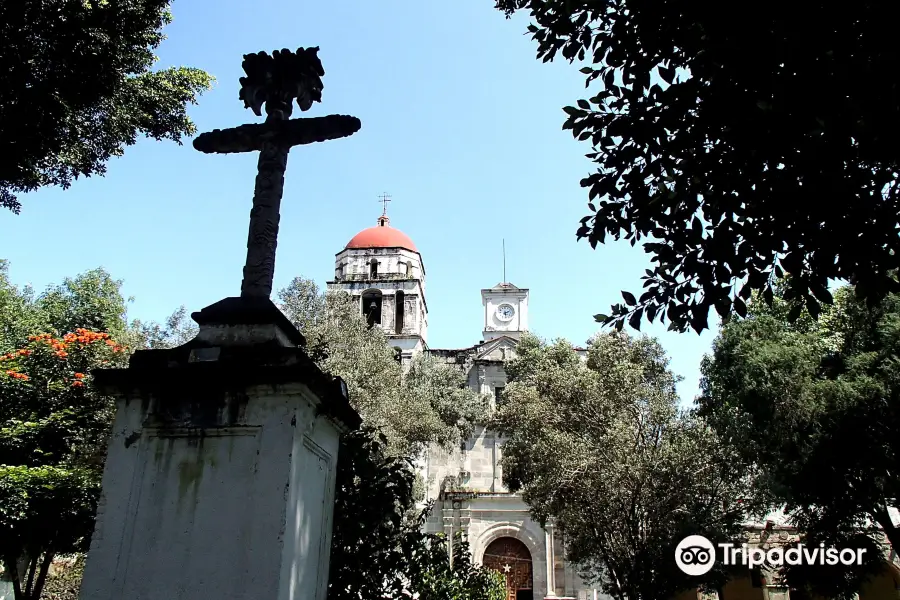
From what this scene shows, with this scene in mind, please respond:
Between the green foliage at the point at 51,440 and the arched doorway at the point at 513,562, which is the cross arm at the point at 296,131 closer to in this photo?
the green foliage at the point at 51,440

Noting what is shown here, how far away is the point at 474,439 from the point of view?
106 feet

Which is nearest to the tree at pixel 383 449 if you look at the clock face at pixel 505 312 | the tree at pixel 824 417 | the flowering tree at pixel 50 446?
the flowering tree at pixel 50 446

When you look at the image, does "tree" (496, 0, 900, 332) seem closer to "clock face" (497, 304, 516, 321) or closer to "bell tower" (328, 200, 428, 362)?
"bell tower" (328, 200, 428, 362)

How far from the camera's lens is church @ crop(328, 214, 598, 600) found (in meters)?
27.9

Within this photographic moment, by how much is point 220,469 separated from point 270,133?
8.31ft

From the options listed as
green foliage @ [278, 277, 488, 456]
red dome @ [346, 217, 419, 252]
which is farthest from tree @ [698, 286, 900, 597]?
red dome @ [346, 217, 419, 252]

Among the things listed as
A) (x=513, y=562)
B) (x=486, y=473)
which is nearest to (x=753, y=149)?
(x=513, y=562)

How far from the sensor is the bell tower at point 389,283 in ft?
128

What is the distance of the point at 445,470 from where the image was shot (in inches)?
1245

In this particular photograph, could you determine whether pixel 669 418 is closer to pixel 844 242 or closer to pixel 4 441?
pixel 844 242

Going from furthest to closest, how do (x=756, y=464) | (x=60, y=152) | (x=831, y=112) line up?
1. (x=756, y=464)
2. (x=60, y=152)
3. (x=831, y=112)

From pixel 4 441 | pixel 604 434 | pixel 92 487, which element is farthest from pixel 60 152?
pixel 604 434

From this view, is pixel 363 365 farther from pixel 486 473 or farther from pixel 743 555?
pixel 486 473

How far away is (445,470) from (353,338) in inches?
556
